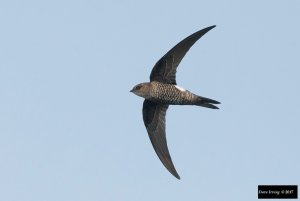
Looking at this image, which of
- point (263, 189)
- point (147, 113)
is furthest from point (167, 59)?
point (263, 189)

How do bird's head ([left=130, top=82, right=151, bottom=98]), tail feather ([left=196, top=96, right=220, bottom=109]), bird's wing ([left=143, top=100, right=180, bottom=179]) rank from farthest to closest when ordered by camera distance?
→ bird's wing ([left=143, top=100, right=180, bottom=179]), bird's head ([left=130, top=82, right=151, bottom=98]), tail feather ([left=196, top=96, right=220, bottom=109])

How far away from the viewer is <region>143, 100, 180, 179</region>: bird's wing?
1811cm

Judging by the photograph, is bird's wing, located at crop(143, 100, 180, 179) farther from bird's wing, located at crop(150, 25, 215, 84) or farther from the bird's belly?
bird's wing, located at crop(150, 25, 215, 84)

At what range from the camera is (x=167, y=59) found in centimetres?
1722

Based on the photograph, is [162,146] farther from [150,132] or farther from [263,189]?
[263,189]

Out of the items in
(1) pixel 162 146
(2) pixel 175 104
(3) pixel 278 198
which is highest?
(2) pixel 175 104

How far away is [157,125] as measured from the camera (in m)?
18.4

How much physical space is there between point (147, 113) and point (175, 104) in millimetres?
1136

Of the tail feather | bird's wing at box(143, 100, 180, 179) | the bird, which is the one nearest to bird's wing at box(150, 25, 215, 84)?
the bird

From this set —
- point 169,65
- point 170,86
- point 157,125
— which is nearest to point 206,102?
point 170,86

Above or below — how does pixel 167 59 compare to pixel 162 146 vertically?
above

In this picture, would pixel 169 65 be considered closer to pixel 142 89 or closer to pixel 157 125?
pixel 142 89

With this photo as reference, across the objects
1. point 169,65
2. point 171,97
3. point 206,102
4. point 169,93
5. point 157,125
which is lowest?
point 157,125

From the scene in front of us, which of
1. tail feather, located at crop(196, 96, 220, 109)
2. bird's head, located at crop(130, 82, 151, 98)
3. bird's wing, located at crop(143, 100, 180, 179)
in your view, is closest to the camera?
tail feather, located at crop(196, 96, 220, 109)
